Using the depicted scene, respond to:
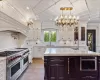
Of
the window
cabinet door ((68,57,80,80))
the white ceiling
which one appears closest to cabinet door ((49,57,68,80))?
cabinet door ((68,57,80,80))

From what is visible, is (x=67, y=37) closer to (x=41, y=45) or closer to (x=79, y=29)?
(x=79, y=29)

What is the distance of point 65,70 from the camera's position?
13.6ft

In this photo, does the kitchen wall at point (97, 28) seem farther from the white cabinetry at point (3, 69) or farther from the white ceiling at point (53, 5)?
the white cabinetry at point (3, 69)

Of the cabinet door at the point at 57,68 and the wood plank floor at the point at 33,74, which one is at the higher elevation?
the cabinet door at the point at 57,68

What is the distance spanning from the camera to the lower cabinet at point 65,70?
411 cm

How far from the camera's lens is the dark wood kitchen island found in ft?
13.5

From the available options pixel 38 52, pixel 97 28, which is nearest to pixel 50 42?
pixel 38 52

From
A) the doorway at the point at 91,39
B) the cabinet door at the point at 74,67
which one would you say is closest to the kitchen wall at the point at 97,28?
the doorway at the point at 91,39

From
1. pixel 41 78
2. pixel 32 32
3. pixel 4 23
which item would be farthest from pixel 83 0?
pixel 32 32

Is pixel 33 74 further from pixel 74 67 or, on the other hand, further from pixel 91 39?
pixel 91 39

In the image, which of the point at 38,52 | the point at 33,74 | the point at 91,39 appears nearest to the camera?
the point at 33,74

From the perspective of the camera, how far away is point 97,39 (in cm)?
1085

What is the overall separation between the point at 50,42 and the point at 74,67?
21.0 ft

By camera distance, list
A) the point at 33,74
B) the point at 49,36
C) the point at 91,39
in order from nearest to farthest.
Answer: the point at 33,74 → the point at 49,36 → the point at 91,39
